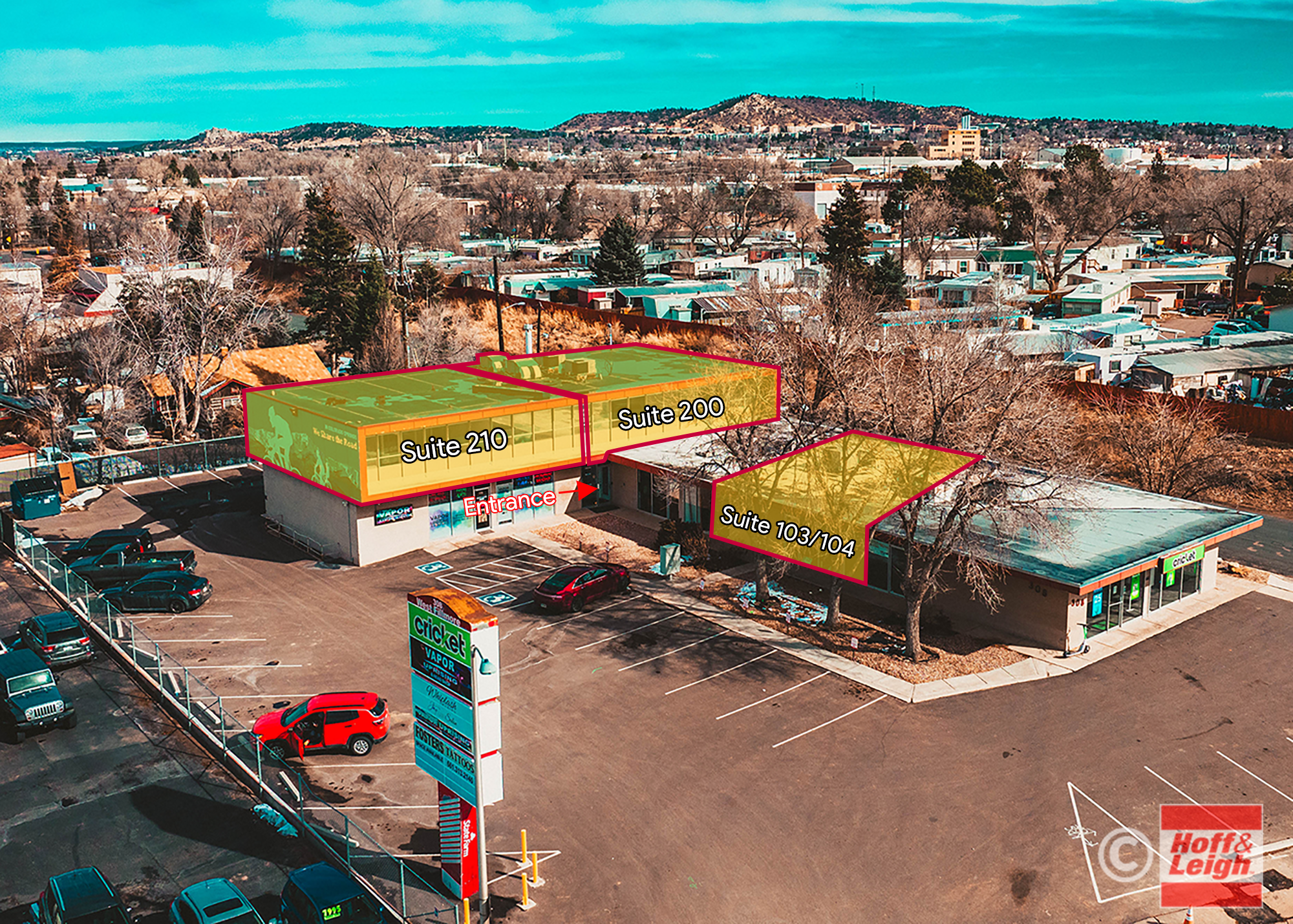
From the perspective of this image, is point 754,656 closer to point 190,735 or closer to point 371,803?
point 371,803

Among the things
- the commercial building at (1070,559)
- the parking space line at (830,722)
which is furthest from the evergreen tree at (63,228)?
the parking space line at (830,722)

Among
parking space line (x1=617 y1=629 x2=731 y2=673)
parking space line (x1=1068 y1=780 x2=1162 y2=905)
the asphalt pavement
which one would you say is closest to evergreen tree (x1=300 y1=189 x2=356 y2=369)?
parking space line (x1=617 y1=629 x2=731 y2=673)

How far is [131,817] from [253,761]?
9.11ft

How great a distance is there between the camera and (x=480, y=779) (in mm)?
18484

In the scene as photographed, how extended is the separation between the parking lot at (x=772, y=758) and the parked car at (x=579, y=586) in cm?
54

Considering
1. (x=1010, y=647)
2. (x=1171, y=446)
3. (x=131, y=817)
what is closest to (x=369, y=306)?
(x=1171, y=446)

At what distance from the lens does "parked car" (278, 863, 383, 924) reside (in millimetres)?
17594

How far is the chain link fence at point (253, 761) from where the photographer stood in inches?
773

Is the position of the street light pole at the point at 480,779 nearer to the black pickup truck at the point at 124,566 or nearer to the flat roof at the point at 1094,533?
the flat roof at the point at 1094,533

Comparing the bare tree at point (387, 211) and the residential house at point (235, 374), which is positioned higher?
the bare tree at point (387, 211)

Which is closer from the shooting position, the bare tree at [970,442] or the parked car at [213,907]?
the parked car at [213,907]

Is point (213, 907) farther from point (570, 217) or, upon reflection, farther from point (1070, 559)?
point (570, 217)

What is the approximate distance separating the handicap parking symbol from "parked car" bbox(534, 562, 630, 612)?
1244 millimetres

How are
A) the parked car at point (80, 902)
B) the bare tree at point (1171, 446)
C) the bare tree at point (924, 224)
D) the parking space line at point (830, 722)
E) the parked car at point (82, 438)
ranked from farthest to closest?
the bare tree at point (924, 224), the parked car at point (82, 438), the bare tree at point (1171, 446), the parking space line at point (830, 722), the parked car at point (80, 902)
